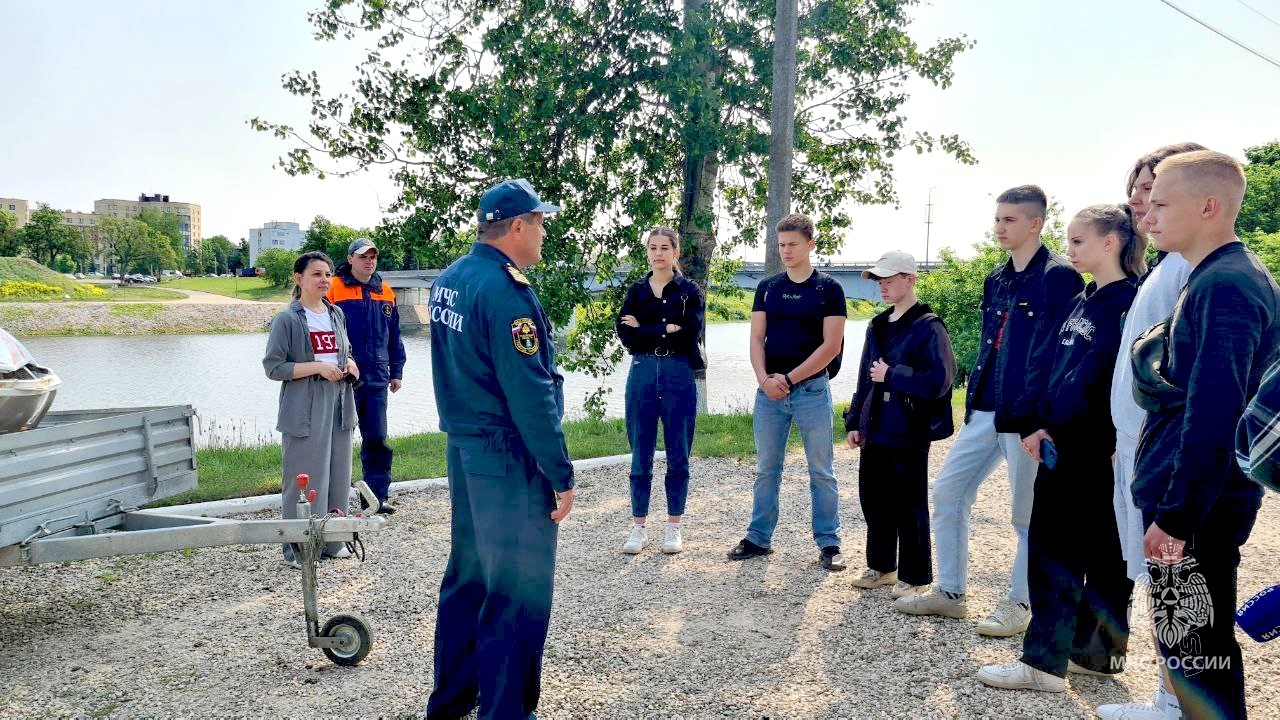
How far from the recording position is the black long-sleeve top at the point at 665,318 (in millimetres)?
5512

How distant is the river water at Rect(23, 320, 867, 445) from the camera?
1474 cm

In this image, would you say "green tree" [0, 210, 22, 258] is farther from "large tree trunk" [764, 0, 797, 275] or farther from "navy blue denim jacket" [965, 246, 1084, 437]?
"navy blue denim jacket" [965, 246, 1084, 437]

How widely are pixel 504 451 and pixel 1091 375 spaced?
2.31 meters

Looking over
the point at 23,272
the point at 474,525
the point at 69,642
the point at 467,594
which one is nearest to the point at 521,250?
the point at 474,525

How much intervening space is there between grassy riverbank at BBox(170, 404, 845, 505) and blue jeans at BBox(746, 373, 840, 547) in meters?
1.98

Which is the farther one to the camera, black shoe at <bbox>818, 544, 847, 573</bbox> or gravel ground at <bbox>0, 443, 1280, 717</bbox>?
black shoe at <bbox>818, 544, 847, 573</bbox>

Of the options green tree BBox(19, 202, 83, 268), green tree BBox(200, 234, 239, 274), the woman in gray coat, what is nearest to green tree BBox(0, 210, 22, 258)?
green tree BBox(19, 202, 83, 268)

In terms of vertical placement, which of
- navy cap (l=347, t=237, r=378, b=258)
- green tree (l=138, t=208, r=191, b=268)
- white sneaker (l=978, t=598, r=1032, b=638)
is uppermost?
green tree (l=138, t=208, r=191, b=268)

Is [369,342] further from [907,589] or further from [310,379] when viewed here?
[907,589]

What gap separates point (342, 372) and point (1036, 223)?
418 cm

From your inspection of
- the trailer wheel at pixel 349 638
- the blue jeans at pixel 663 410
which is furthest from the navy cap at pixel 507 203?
the blue jeans at pixel 663 410

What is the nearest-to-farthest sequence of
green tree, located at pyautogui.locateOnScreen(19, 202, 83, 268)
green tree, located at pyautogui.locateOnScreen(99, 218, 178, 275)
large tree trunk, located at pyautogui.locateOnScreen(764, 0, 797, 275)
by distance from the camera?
large tree trunk, located at pyautogui.locateOnScreen(764, 0, 797, 275)
green tree, located at pyautogui.locateOnScreen(19, 202, 83, 268)
green tree, located at pyautogui.locateOnScreen(99, 218, 178, 275)

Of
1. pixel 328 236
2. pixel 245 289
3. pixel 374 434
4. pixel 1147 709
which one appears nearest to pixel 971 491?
pixel 1147 709

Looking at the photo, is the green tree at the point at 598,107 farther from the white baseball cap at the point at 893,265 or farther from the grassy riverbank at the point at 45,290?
the grassy riverbank at the point at 45,290
